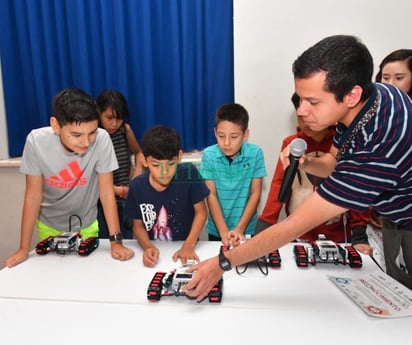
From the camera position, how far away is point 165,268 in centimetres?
130

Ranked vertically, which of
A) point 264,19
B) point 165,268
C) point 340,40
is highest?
point 264,19

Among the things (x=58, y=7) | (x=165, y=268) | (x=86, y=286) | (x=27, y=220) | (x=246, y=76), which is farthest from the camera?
(x=58, y=7)

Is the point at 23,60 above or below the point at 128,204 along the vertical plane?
above

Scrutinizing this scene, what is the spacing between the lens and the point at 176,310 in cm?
103

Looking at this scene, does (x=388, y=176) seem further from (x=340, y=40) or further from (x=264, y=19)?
(x=264, y=19)

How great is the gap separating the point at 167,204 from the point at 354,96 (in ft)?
2.95

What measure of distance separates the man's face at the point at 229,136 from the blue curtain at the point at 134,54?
49 cm

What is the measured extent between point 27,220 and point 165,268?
639mm

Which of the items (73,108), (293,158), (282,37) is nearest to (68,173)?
(73,108)

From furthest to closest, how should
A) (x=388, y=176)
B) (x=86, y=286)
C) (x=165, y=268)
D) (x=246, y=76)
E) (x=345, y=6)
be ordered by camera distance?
(x=246, y=76) < (x=345, y=6) < (x=165, y=268) < (x=86, y=286) < (x=388, y=176)

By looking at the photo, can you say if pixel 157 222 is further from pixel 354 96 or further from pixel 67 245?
pixel 354 96

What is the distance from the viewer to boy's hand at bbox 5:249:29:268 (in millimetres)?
1340

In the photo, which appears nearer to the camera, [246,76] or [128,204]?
[128,204]

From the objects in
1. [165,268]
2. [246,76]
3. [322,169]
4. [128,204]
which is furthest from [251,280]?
[246,76]
